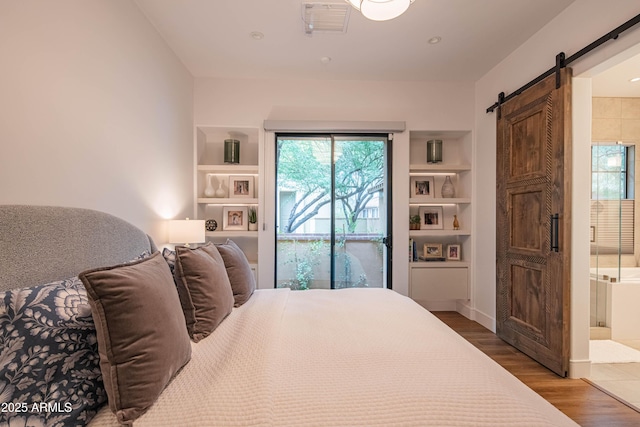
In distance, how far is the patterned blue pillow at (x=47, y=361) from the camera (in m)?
0.77

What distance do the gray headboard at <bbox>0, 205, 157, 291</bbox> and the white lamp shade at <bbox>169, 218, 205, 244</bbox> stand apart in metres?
0.89

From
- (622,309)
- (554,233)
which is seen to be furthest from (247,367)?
(622,309)

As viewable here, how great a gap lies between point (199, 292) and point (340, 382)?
814 mm

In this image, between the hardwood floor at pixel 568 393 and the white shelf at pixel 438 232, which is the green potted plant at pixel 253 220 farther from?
the hardwood floor at pixel 568 393

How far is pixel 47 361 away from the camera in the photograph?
2.68 ft

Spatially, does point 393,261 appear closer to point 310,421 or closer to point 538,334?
point 538,334

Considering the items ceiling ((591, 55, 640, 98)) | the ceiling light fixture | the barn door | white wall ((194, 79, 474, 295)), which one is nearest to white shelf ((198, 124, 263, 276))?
white wall ((194, 79, 474, 295))

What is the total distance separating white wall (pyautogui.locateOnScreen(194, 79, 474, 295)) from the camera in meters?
3.25

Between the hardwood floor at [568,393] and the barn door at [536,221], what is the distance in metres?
0.09

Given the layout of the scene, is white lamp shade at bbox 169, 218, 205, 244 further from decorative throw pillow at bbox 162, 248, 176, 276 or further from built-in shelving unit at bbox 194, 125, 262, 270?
decorative throw pillow at bbox 162, 248, 176, 276

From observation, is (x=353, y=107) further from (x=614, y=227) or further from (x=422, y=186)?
(x=614, y=227)

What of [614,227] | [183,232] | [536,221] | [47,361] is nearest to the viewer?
[47,361]

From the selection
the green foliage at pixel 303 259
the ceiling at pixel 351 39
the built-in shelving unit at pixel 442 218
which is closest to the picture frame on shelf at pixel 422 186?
the built-in shelving unit at pixel 442 218

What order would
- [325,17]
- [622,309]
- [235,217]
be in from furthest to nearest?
[235,217] → [622,309] → [325,17]
